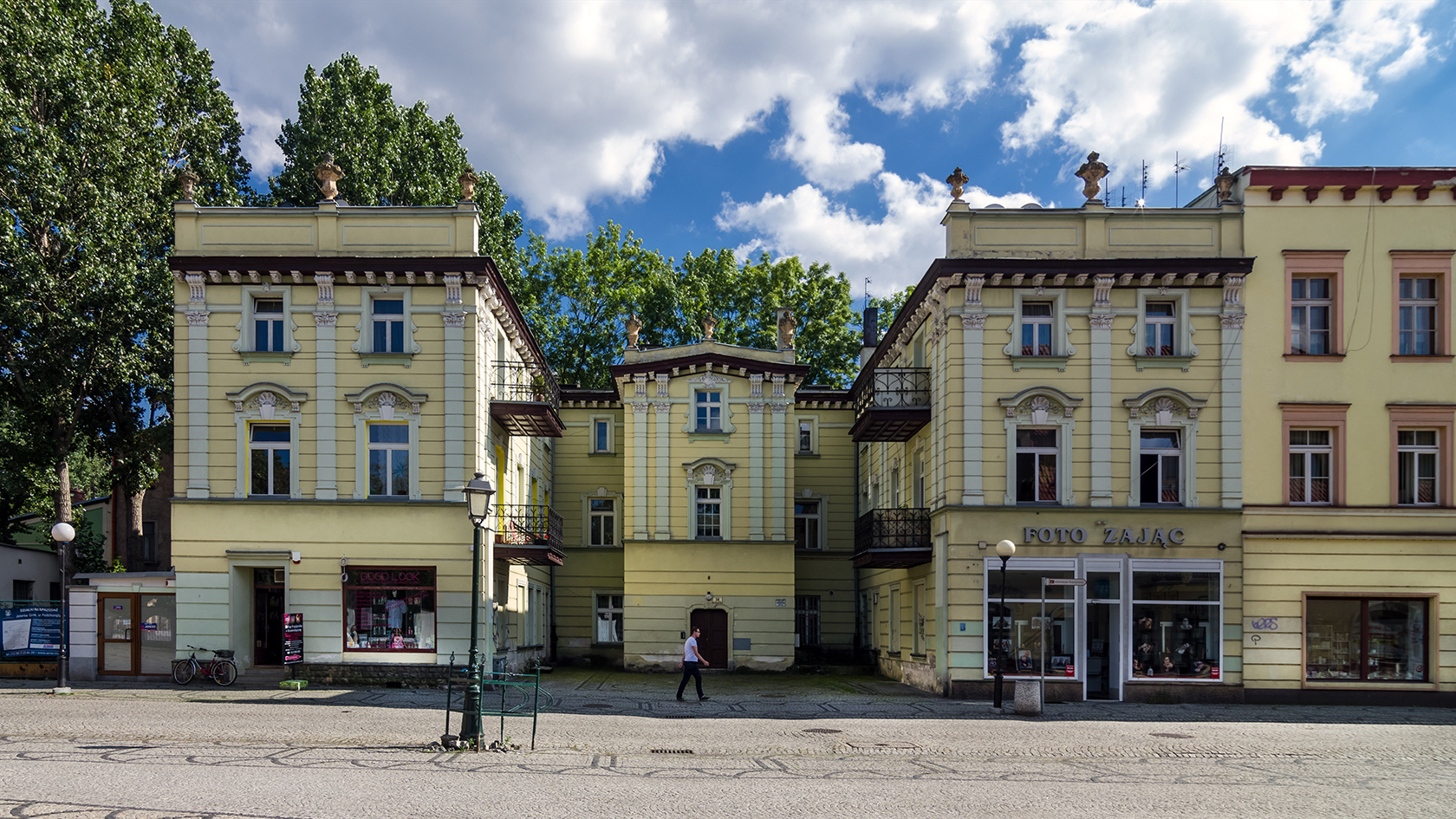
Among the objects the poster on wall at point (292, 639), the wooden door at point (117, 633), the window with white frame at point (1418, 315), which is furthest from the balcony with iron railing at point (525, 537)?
the window with white frame at point (1418, 315)

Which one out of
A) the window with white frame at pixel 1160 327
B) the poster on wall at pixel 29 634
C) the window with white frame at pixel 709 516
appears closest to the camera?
the window with white frame at pixel 1160 327

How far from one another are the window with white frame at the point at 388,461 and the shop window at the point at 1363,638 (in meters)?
20.0

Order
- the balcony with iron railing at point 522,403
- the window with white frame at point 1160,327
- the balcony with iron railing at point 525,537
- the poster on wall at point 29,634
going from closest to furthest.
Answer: the window with white frame at point 1160,327 → the poster on wall at point 29,634 → the balcony with iron railing at point 525,537 → the balcony with iron railing at point 522,403

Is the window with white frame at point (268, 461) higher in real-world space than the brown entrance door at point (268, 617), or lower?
higher

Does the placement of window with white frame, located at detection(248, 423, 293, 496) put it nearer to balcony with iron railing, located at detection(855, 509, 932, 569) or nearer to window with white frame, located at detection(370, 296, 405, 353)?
window with white frame, located at detection(370, 296, 405, 353)

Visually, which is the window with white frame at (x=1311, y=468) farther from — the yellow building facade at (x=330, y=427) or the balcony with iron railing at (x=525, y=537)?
the yellow building facade at (x=330, y=427)

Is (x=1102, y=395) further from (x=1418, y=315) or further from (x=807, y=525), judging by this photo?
(x=807, y=525)

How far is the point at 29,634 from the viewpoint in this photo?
2289 centimetres

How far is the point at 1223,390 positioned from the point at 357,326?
1932cm

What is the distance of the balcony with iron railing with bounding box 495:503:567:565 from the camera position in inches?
976

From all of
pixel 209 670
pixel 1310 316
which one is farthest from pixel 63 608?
pixel 1310 316

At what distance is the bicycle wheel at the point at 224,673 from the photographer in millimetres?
22047

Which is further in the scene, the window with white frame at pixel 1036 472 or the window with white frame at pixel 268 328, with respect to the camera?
the window with white frame at pixel 268 328

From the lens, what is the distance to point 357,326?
23.1 m
